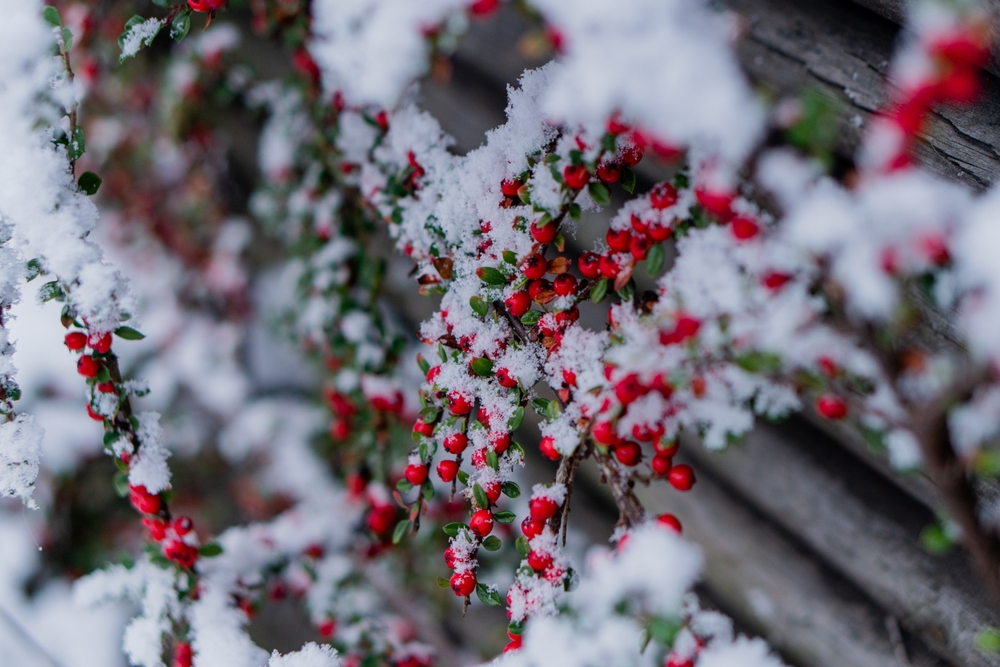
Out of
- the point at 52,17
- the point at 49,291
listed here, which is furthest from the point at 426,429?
the point at 52,17

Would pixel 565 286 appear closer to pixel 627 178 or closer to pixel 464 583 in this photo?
pixel 627 178

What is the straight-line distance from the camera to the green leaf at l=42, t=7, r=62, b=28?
918 mm

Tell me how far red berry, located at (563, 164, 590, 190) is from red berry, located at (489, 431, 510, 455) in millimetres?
361

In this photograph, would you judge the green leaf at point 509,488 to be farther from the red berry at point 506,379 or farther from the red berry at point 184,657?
the red berry at point 184,657

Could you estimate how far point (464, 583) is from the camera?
89 centimetres

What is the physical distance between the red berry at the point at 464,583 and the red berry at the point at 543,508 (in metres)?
0.13

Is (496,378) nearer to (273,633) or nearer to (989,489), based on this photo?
(989,489)

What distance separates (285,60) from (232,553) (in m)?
1.43

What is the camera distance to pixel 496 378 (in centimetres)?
92

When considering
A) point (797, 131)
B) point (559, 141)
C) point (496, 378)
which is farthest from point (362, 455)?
point (797, 131)

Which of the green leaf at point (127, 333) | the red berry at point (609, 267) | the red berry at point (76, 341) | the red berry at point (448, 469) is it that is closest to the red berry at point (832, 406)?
the red berry at point (609, 267)

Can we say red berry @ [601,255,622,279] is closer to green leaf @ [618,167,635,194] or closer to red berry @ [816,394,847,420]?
green leaf @ [618,167,635,194]

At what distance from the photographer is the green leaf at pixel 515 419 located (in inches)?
34.0

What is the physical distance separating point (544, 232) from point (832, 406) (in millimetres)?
428
